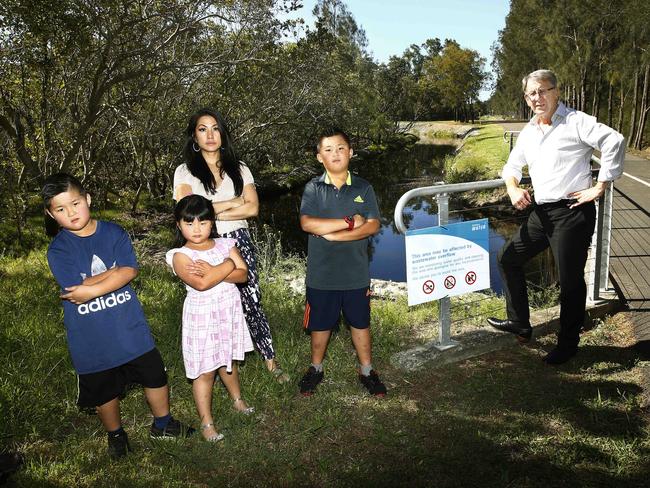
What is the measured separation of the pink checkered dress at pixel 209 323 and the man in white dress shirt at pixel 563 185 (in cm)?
228

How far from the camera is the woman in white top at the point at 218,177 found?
3.45 m

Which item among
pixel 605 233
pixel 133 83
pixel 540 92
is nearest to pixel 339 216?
pixel 540 92

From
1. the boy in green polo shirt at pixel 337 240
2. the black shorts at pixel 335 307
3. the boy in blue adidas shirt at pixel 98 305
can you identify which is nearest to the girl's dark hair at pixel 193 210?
the boy in blue adidas shirt at pixel 98 305

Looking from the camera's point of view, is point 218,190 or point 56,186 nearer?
point 56,186

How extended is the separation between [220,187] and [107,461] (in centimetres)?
186

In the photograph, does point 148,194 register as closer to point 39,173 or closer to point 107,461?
point 39,173

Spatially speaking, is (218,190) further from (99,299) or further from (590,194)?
(590,194)

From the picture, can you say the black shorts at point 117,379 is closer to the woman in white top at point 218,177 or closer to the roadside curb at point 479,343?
the woman in white top at point 218,177

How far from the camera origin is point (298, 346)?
14.1ft

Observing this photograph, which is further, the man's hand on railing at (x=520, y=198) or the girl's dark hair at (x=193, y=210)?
the man's hand on railing at (x=520, y=198)

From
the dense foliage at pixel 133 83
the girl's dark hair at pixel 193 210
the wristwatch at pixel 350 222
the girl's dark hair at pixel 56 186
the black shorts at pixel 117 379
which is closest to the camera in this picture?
the girl's dark hair at pixel 56 186

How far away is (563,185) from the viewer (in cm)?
359

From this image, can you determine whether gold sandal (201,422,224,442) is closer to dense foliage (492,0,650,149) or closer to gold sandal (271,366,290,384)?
gold sandal (271,366,290,384)

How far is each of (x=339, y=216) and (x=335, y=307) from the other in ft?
2.16
